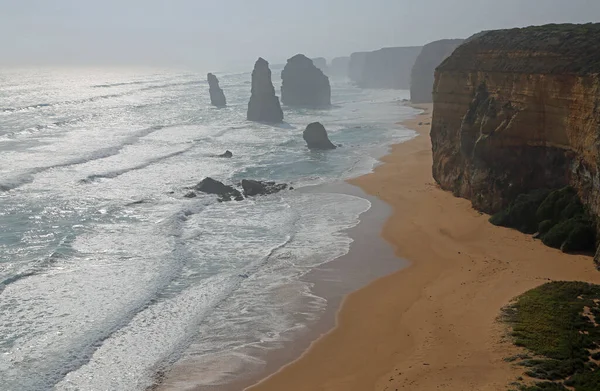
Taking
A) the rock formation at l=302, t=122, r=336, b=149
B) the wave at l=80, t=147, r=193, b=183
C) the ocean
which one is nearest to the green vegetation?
the ocean

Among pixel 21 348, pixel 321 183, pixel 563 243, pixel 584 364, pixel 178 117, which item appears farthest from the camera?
pixel 178 117

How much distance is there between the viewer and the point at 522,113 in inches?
1024

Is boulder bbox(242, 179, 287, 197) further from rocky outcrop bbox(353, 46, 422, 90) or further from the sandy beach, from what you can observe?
rocky outcrop bbox(353, 46, 422, 90)

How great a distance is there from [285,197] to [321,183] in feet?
15.0

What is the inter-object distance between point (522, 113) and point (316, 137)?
28889 mm

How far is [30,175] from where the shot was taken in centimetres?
4188

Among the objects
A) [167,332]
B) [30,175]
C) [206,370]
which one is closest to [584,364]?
[206,370]

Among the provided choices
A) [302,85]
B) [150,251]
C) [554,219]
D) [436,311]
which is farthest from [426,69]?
[436,311]

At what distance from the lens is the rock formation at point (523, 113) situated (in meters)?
22.8

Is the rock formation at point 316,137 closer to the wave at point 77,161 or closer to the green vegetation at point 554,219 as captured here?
the wave at point 77,161

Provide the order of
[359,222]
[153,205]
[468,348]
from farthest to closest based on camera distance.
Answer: [153,205] < [359,222] < [468,348]

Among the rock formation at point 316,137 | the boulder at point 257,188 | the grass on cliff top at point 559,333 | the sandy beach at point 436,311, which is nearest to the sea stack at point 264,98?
the rock formation at point 316,137

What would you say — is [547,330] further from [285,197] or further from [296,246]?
[285,197]

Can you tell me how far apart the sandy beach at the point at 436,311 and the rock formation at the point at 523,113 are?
7.72 ft
